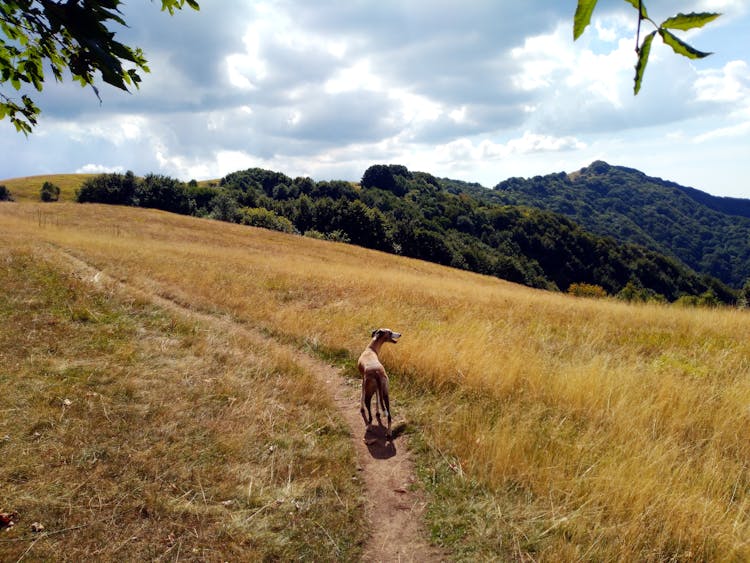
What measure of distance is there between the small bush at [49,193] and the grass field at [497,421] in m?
86.3

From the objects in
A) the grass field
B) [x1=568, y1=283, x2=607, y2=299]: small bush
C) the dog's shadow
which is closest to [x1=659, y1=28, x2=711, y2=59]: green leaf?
the grass field

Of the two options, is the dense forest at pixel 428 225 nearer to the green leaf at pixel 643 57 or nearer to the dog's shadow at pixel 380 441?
the dog's shadow at pixel 380 441

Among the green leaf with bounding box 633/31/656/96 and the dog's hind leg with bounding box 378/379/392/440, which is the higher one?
the green leaf with bounding box 633/31/656/96

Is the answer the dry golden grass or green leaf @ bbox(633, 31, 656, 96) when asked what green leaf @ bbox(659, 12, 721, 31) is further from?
the dry golden grass

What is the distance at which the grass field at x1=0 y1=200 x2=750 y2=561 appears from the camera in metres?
3.81

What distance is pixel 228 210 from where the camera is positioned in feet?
237

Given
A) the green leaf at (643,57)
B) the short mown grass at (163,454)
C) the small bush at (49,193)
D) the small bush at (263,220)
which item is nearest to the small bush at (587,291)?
the short mown grass at (163,454)

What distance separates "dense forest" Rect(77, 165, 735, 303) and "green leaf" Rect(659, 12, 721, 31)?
2169 inches

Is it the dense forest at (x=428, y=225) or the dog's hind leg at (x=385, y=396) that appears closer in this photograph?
the dog's hind leg at (x=385, y=396)

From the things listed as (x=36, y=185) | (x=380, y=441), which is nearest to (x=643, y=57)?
(x=380, y=441)

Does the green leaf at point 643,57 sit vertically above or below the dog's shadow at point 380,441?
above

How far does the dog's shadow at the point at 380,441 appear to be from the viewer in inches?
212

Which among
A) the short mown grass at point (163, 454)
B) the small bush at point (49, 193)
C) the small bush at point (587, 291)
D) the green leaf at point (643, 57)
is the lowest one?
the small bush at point (587, 291)

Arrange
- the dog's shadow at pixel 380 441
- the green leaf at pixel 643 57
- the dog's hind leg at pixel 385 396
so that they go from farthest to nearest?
the dog's hind leg at pixel 385 396
the dog's shadow at pixel 380 441
the green leaf at pixel 643 57
